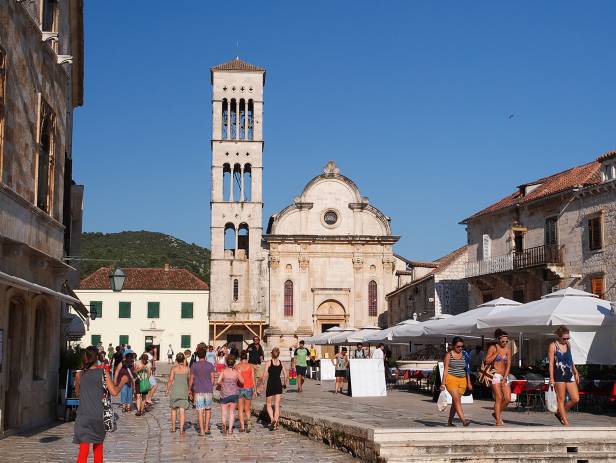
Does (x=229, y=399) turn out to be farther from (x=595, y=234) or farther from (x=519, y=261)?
(x=519, y=261)

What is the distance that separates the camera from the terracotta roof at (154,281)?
66.1 meters

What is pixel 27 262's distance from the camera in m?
15.2

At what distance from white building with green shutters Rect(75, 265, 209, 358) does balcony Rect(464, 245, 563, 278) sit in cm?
2985

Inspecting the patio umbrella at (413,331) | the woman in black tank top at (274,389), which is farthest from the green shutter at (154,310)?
the woman in black tank top at (274,389)

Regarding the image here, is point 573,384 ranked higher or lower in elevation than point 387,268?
lower

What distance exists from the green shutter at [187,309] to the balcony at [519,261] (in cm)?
2998

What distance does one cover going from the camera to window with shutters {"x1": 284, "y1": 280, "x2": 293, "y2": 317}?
186 ft

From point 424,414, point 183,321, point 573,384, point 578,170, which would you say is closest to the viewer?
point 573,384

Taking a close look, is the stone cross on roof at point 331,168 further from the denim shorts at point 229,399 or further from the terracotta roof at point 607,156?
the denim shorts at point 229,399

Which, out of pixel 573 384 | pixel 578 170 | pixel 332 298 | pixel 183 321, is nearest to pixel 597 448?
pixel 573 384

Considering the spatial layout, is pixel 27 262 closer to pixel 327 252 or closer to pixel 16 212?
pixel 16 212

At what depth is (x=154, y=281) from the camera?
6669 centimetres

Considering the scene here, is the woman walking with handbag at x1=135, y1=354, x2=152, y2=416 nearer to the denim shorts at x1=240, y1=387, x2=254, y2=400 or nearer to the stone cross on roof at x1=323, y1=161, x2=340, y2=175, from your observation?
the denim shorts at x1=240, y1=387, x2=254, y2=400

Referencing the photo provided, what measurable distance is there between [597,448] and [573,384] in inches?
91.9
